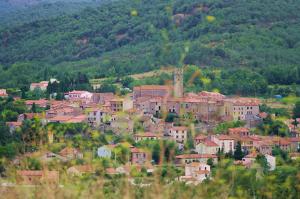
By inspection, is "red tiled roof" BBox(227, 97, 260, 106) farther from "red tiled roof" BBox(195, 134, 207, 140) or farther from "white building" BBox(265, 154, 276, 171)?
"white building" BBox(265, 154, 276, 171)

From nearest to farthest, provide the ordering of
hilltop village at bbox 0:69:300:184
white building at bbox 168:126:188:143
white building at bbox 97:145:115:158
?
white building at bbox 97:145:115:158 < hilltop village at bbox 0:69:300:184 < white building at bbox 168:126:188:143

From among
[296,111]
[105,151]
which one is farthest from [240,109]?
[105,151]

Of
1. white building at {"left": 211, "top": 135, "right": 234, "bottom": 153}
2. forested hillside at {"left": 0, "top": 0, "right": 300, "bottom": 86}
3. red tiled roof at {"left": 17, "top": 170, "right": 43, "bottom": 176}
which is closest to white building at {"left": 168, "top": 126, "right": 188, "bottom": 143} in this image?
white building at {"left": 211, "top": 135, "right": 234, "bottom": 153}

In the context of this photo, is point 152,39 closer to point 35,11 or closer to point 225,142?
point 225,142

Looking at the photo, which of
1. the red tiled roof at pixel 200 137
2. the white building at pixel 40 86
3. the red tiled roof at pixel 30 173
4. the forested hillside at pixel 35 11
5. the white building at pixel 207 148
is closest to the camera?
the red tiled roof at pixel 30 173

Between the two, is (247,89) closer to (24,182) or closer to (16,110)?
(16,110)

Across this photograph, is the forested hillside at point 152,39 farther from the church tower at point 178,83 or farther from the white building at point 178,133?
the white building at point 178,133

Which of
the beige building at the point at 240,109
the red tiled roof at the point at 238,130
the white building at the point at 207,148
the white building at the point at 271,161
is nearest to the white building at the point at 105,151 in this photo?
the white building at the point at 271,161
